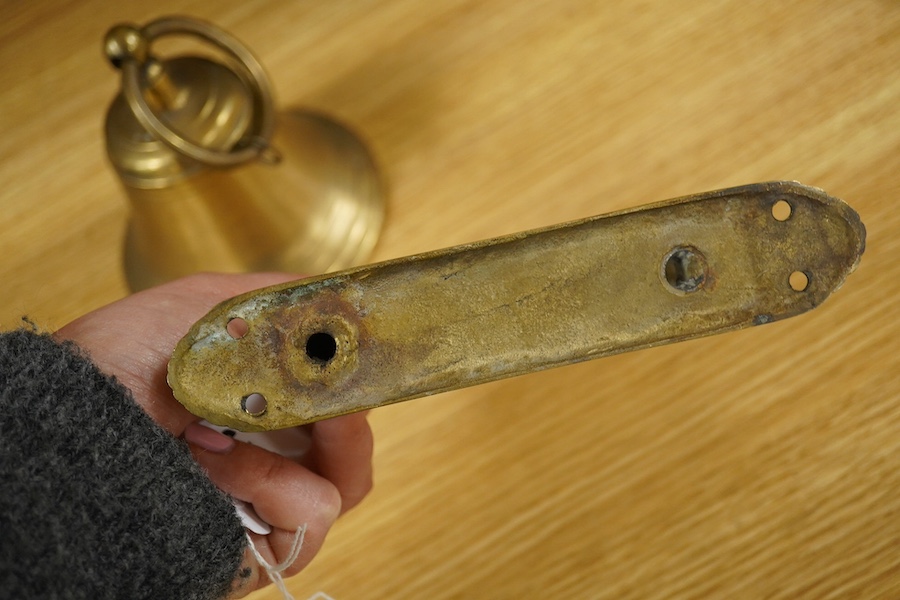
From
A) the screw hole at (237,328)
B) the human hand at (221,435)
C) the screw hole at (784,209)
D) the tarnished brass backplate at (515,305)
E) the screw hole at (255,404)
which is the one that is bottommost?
the human hand at (221,435)

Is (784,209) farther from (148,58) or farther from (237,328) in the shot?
(148,58)

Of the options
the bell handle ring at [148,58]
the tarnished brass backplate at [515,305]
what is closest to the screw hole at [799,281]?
the tarnished brass backplate at [515,305]

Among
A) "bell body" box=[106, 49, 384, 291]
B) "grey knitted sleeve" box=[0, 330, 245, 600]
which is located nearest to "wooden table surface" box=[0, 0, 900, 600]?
"bell body" box=[106, 49, 384, 291]

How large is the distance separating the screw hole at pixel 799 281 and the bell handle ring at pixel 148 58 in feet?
0.87

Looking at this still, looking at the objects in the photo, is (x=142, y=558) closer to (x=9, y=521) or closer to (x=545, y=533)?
(x=9, y=521)

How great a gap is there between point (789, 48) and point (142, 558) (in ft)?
1.28

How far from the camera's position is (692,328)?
0.81 feet

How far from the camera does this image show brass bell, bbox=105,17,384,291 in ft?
1.38

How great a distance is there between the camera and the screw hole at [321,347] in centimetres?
25

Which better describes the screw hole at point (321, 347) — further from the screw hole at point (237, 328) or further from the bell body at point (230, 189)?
the bell body at point (230, 189)

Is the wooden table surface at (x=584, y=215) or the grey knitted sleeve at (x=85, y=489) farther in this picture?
the wooden table surface at (x=584, y=215)

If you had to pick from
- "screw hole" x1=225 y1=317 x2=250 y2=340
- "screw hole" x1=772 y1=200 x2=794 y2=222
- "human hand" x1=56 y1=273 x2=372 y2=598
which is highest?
"screw hole" x1=772 y1=200 x2=794 y2=222

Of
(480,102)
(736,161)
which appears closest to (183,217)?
(480,102)

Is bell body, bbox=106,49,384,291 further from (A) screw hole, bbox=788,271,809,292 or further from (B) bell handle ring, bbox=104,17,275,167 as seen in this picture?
(A) screw hole, bbox=788,271,809,292
